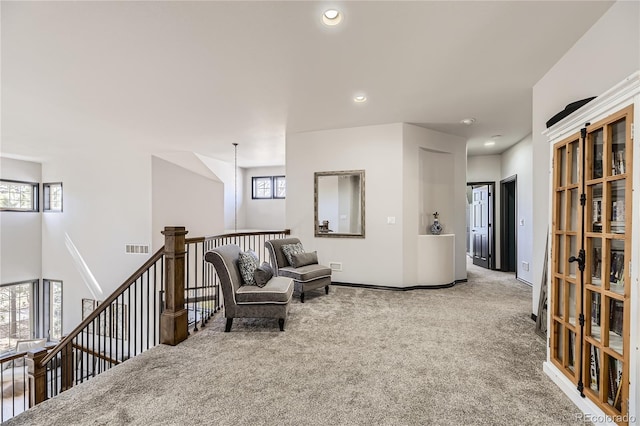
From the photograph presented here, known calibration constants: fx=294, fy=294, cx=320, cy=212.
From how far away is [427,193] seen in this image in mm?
5262

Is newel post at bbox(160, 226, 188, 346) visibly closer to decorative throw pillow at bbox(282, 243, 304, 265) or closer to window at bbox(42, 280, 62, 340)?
decorative throw pillow at bbox(282, 243, 304, 265)

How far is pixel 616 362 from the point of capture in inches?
66.2

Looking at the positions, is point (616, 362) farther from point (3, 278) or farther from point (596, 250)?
point (3, 278)

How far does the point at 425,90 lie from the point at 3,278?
34.5 ft

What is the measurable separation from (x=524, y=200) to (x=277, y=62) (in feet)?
17.4

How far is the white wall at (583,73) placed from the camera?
6.87 ft

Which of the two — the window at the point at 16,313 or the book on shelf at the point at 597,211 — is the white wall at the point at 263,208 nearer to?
the window at the point at 16,313

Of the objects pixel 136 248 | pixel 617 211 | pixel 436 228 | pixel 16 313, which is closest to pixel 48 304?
pixel 16 313

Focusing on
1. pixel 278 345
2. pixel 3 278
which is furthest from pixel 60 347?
pixel 3 278

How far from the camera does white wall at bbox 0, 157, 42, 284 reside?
752cm

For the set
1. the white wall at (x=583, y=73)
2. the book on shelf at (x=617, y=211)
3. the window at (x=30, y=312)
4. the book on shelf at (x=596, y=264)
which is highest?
the white wall at (x=583, y=73)

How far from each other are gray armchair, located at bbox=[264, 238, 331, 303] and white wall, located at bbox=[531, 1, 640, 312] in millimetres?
2671

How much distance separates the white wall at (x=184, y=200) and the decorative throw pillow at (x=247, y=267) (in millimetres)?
4702

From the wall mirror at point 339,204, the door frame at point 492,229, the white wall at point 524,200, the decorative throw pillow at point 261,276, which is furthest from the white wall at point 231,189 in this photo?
the white wall at point 524,200
